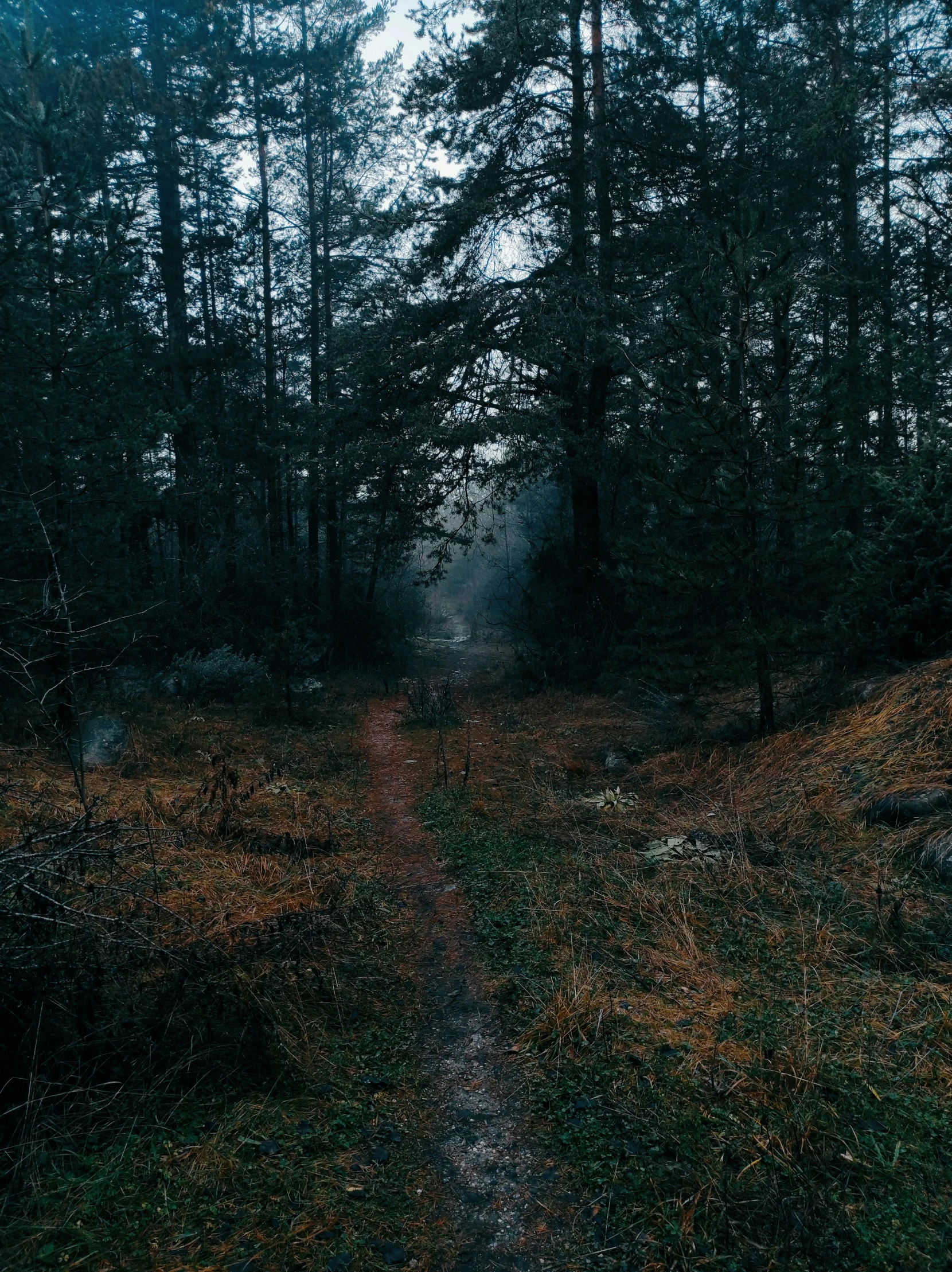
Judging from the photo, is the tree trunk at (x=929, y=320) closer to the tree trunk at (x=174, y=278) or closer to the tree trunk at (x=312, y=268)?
the tree trunk at (x=312, y=268)

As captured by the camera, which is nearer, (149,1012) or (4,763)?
(149,1012)

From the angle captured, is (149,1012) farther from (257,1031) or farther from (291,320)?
(291,320)

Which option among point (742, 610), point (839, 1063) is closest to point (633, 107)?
point (742, 610)

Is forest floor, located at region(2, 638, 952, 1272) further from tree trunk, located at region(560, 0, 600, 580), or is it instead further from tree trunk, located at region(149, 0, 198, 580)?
tree trunk, located at region(149, 0, 198, 580)

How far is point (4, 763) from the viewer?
6891 mm

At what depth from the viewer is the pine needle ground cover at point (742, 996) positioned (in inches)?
94.6

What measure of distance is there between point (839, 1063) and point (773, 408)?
223 inches

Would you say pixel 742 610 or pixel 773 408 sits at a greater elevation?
pixel 773 408

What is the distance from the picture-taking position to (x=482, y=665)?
19500mm

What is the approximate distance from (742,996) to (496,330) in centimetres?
1111

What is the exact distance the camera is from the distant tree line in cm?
738

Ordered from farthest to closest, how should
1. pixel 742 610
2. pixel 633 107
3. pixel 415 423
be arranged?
pixel 633 107 < pixel 415 423 < pixel 742 610

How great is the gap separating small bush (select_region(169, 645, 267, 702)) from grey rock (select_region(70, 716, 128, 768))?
3524 millimetres

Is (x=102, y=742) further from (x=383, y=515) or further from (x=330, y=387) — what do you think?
(x=330, y=387)
